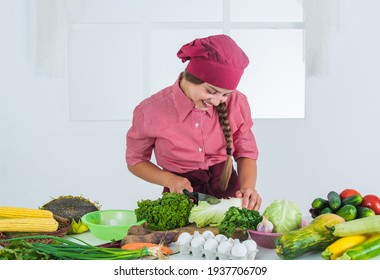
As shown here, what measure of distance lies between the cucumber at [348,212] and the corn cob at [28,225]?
3.80 feet

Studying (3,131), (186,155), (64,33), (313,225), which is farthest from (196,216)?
(3,131)

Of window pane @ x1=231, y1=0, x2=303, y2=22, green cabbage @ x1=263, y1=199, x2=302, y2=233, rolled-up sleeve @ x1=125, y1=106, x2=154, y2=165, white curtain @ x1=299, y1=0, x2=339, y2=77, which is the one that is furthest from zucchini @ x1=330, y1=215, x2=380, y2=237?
window pane @ x1=231, y1=0, x2=303, y2=22

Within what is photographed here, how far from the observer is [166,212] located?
7.11 ft

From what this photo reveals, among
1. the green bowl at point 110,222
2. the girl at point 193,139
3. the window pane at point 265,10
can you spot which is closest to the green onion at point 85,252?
the green bowl at point 110,222

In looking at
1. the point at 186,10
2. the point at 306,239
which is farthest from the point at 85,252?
the point at 186,10

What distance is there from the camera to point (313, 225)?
202 centimetres

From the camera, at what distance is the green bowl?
7.07ft

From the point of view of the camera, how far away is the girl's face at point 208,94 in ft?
8.73

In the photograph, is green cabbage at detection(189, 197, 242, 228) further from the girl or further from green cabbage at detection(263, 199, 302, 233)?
the girl

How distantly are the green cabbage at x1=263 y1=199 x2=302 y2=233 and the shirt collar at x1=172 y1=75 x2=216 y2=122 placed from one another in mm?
872

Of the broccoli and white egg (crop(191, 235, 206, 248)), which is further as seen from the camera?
the broccoli

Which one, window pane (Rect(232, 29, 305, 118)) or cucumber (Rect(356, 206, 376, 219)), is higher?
window pane (Rect(232, 29, 305, 118))

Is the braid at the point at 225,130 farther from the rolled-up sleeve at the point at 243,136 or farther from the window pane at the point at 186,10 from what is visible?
the window pane at the point at 186,10
